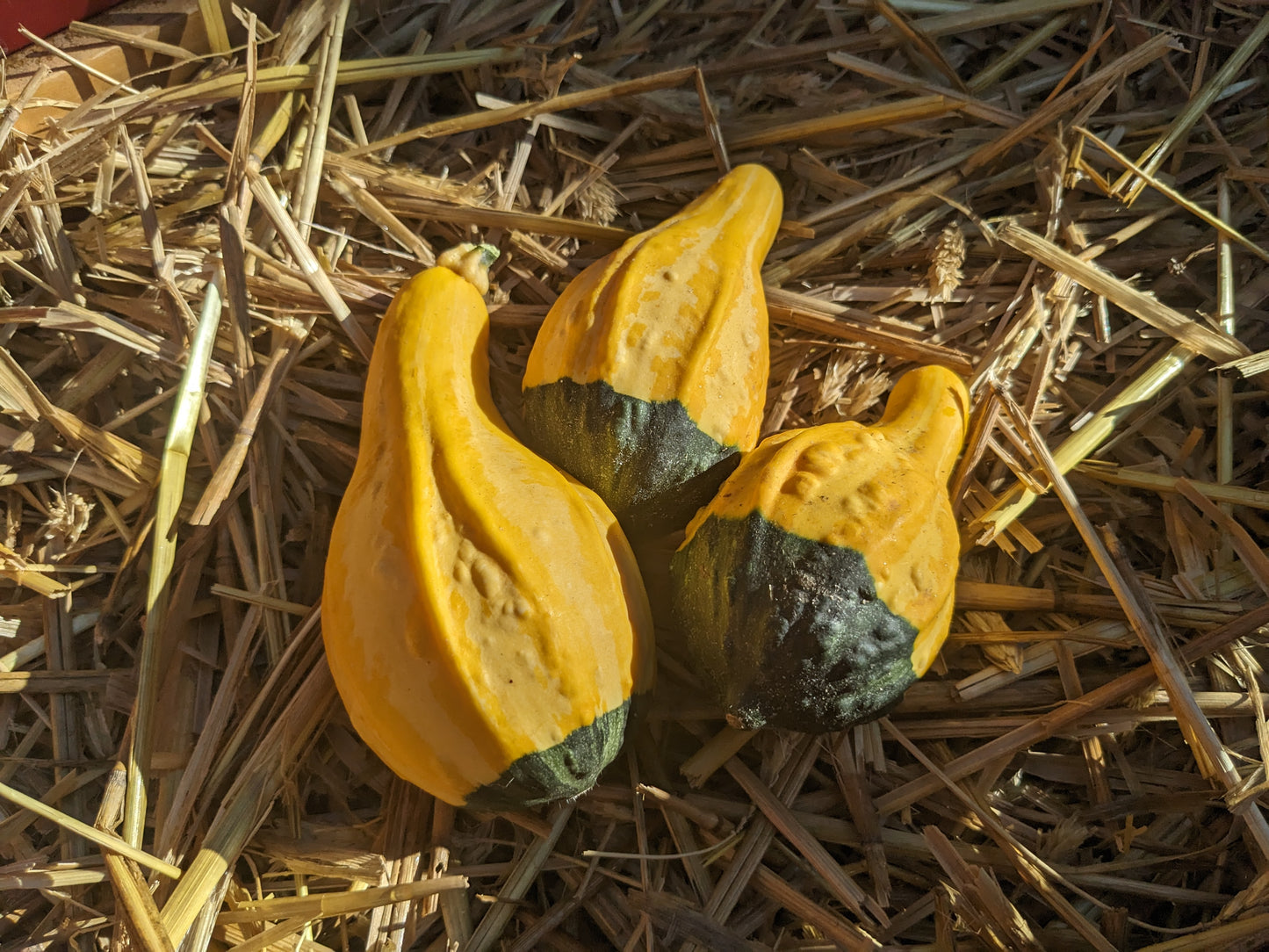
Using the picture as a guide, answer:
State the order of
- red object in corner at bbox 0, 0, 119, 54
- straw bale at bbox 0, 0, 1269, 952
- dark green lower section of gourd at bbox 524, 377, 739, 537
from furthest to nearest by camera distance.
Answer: red object in corner at bbox 0, 0, 119, 54 < straw bale at bbox 0, 0, 1269, 952 < dark green lower section of gourd at bbox 524, 377, 739, 537

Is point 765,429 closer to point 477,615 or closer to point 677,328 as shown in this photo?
point 677,328

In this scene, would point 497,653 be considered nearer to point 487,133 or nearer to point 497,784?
point 497,784

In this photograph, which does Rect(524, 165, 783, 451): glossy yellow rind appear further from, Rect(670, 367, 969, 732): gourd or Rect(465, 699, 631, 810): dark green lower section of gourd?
Rect(465, 699, 631, 810): dark green lower section of gourd

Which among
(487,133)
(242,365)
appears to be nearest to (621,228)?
(487,133)

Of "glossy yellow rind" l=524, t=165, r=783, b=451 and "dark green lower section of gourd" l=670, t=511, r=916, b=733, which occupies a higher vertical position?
"glossy yellow rind" l=524, t=165, r=783, b=451

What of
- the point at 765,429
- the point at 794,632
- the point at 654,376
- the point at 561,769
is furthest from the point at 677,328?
the point at 561,769

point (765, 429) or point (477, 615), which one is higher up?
point (477, 615)

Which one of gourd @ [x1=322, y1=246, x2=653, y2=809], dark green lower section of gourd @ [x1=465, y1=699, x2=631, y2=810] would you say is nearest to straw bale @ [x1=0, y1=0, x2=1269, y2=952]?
dark green lower section of gourd @ [x1=465, y1=699, x2=631, y2=810]
